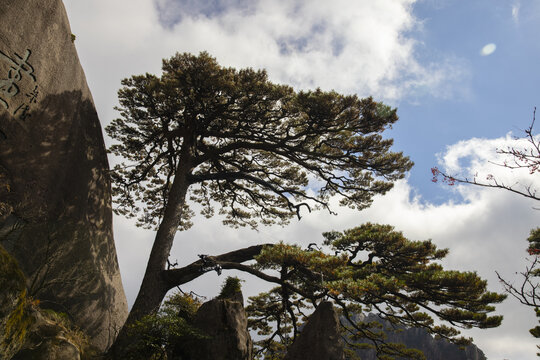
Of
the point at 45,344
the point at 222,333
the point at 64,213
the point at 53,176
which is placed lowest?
the point at 45,344

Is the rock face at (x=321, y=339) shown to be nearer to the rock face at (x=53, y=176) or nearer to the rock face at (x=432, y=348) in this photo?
the rock face at (x=53, y=176)

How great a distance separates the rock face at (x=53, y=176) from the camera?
7.15 meters

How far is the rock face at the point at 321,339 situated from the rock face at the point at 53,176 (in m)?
5.81

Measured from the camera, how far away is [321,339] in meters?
6.34

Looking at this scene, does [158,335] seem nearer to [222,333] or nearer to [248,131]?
[222,333]

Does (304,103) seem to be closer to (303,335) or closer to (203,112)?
(203,112)

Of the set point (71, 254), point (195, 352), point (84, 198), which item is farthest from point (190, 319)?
Answer: point (84, 198)

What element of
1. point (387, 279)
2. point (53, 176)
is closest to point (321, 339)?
point (387, 279)

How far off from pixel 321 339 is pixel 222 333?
2.25m

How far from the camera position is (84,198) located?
9.26m

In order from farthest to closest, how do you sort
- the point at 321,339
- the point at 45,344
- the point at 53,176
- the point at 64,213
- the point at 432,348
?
the point at 432,348
the point at 64,213
the point at 53,176
the point at 321,339
the point at 45,344

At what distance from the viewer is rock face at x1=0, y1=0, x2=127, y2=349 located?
715cm

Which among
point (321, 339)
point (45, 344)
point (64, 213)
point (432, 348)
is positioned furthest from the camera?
point (432, 348)

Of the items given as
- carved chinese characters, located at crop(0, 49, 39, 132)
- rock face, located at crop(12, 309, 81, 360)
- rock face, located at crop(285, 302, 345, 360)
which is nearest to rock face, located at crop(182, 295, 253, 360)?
rock face, located at crop(285, 302, 345, 360)
